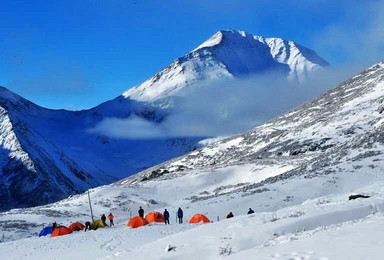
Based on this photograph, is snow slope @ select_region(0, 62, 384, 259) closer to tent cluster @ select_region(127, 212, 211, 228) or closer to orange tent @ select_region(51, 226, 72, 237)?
tent cluster @ select_region(127, 212, 211, 228)

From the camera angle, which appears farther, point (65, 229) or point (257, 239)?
point (65, 229)

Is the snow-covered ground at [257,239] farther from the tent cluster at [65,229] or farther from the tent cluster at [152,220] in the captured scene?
the tent cluster at [65,229]

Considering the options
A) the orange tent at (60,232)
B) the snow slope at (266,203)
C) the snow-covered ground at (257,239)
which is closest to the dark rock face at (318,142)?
the snow slope at (266,203)

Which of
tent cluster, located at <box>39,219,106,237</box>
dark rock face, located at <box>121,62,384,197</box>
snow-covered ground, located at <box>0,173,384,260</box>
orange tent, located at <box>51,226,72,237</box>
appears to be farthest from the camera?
dark rock face, located at <box>121,62,384,197</box>

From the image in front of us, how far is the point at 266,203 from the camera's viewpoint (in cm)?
4259

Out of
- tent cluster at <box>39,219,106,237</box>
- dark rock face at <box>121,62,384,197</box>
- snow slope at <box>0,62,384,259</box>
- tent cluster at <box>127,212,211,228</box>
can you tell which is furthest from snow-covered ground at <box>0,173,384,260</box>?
dark rock face at <box>121,62,384,197</box>

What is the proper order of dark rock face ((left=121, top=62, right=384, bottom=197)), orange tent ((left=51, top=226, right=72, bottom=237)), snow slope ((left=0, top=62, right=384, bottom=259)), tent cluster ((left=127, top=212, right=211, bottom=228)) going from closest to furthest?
snow slope ((left=0, top=62, right=384, bottom=259)) < tent cluster ((left=127, top=212, right=211, bottom=228)) < orange tent ((left=51, top=226, right=72, bottom=237)) < dark rock face ((left=121, top=62, right=384, bottom=197))

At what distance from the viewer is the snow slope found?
46.0 ft

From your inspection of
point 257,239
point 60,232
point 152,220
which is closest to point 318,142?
point 152,220

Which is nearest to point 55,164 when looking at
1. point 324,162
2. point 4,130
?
point 4,130

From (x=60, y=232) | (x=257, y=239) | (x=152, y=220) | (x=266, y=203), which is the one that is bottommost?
(x=266, y=203)

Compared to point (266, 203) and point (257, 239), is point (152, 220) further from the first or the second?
point (257, 239)

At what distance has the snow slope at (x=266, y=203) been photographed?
14008mm

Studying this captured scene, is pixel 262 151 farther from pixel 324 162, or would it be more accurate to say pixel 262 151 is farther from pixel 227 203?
pixel 227 203
